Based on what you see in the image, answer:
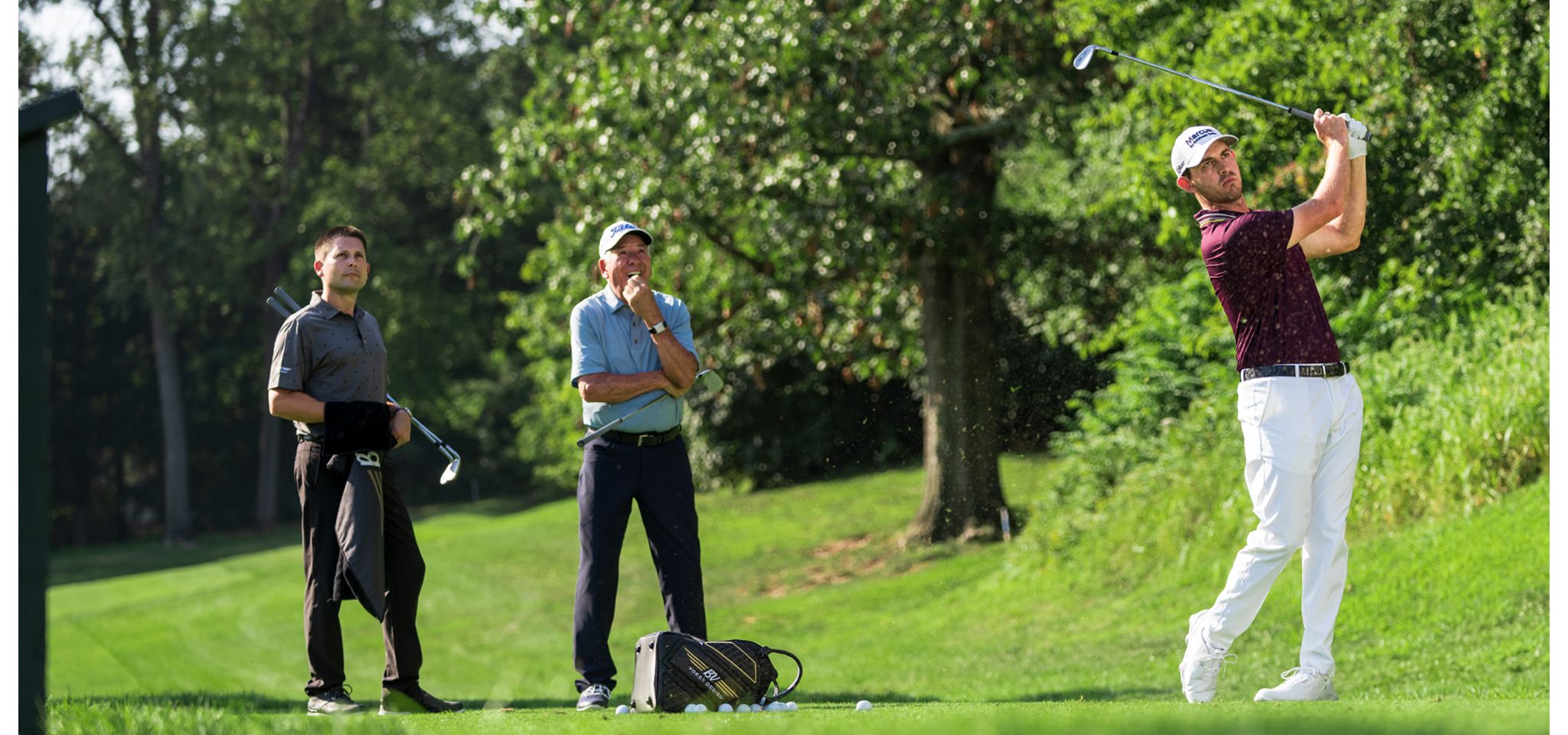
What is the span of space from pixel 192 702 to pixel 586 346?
10.1 ft

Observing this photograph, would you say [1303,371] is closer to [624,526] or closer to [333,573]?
[624,526]

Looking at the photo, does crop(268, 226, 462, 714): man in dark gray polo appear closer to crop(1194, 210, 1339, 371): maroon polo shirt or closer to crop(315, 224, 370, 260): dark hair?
crop(315, 224, 370, 260): dark hair

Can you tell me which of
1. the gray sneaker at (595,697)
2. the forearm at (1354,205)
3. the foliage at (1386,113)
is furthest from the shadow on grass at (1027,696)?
the foliage at (1386,113)

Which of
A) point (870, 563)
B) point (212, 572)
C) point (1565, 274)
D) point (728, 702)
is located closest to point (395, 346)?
point (212, 572)

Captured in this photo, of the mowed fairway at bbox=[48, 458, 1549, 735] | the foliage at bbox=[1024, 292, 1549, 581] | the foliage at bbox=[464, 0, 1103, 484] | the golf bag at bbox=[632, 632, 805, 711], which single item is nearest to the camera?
the mowed fairway at bbox=[48, 458, 1549, 735]

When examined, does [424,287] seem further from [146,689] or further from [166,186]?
[146,689]

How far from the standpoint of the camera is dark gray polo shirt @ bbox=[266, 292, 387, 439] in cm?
596

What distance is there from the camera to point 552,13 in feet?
50.6

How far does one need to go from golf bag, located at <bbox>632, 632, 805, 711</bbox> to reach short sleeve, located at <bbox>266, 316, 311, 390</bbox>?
1627 millimetres

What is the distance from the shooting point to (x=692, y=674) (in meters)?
5.67

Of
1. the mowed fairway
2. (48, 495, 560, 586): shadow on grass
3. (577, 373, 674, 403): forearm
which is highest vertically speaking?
(577, 373, 674, 403): forearm

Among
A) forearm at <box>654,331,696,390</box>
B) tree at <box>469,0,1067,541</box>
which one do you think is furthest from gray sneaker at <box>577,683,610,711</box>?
tree at <box>469,0,1067,541</box>

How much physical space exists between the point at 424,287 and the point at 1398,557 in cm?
2720

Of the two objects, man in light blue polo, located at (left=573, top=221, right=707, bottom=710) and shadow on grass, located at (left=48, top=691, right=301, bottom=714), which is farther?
man in light blue polo, located at (left=573, top=221, right=707, bottom=710)
